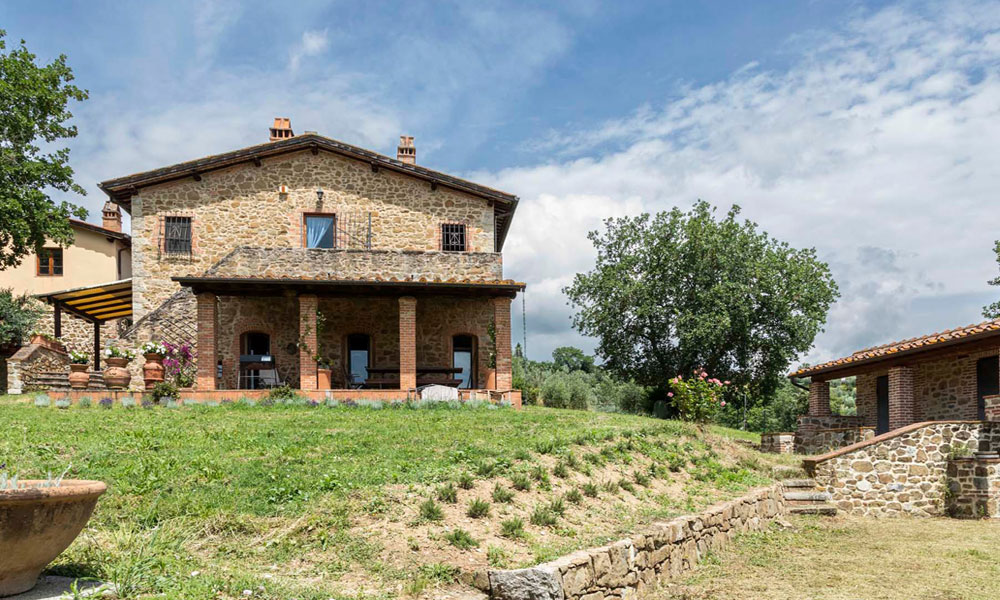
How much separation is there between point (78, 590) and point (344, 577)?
1981 mm

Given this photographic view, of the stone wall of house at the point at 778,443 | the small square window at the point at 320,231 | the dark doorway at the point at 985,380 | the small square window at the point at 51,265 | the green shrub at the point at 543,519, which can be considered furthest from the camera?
the small square window at the point at 51,265

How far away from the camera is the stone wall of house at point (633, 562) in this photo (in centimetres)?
620

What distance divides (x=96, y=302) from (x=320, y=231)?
748 cm

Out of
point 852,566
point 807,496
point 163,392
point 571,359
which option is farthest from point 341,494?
point 571,359

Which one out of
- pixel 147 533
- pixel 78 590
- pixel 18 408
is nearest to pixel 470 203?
pixel 18 408

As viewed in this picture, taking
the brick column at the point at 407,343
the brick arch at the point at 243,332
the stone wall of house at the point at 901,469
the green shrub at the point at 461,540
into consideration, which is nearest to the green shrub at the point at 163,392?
the brick arch at the point at 243,332

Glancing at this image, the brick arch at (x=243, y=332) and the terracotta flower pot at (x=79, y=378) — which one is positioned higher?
the brick arch at (x=243, y=332)

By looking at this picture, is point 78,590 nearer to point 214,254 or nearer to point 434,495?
point 434,495

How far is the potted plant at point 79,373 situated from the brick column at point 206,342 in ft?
8.24

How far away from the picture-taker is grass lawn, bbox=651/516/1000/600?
26.2 ft

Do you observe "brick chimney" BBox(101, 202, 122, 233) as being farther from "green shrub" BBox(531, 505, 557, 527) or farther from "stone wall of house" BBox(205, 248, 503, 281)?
"green shrub" BBox(531, 505, 557, 527)

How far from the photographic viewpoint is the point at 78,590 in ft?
16.3

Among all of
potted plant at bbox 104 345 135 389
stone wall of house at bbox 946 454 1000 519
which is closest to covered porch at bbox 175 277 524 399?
potted plant at bbox 104 345 135 389

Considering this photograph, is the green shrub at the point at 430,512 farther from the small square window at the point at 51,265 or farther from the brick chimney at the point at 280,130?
the small square window at the point at 51,265
